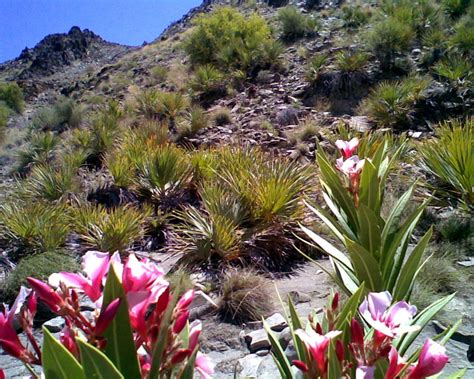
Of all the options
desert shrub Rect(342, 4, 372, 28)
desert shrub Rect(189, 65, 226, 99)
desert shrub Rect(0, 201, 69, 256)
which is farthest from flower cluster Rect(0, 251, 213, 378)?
desert shrub Rect(342, 4, 372, 28)

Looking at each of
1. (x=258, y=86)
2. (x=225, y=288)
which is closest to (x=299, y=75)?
(x=258, y=86)

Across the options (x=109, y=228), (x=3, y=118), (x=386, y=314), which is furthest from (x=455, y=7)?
(x=3, y=118)

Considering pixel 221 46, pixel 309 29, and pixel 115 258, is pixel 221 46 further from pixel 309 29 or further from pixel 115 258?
pixel 115 258

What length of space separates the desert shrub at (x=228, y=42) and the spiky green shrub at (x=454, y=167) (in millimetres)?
12137

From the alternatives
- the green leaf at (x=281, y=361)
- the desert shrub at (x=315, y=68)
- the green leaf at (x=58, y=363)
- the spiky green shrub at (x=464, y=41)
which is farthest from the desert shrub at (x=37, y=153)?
the green leaf at (x=58, y=363)

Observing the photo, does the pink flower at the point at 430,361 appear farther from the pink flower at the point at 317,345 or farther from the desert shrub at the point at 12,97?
the desert shrub at the point at 12,97

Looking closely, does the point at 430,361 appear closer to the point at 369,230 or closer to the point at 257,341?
the point at 369,230

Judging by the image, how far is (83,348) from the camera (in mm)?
885

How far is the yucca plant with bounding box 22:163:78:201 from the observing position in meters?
9.05

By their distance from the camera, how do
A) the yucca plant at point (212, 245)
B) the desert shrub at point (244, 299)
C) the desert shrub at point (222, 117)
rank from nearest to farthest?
the desert shrub at point (244, 299) < the yucca plant at point (212, 245) < the desert shrub at point (222, 117)

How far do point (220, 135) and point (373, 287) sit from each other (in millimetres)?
9822

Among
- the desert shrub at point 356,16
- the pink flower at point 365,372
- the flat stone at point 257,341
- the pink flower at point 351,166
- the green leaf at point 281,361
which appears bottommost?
the flat stone at point 257,341

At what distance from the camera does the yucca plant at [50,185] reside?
29.7ft

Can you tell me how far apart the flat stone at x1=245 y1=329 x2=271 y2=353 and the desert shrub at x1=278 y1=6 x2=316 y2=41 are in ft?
57.9
